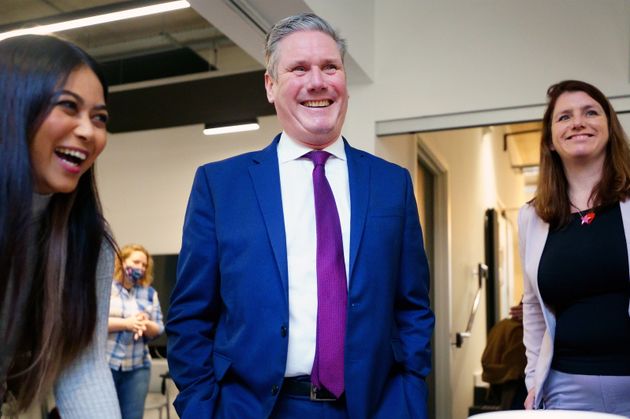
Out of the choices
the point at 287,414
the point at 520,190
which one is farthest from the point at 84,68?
the point at 520,190

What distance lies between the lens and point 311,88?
171cm

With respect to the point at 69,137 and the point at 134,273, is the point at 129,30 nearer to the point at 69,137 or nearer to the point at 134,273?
the point at 134,273

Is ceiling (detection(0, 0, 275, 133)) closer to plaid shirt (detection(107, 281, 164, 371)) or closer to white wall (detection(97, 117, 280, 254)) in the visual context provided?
white wall (detection(97, 117, 280, 254))

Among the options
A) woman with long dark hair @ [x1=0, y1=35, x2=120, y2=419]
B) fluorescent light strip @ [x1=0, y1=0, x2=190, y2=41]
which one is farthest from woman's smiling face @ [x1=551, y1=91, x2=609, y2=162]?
fluorescent light strip @ [x1=0, y1=0, x2=190, y2=41]

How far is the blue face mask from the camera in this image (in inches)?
179

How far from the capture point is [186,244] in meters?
1.72

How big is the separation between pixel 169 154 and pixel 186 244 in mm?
5606

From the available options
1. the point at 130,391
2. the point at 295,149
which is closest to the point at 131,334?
the point at 130,391

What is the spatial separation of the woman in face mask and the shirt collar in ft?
8.15

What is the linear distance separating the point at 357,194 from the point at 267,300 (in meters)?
0.36

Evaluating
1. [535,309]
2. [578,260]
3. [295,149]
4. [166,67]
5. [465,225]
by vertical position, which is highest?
[166,67]

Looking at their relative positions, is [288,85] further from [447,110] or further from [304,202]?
[447,110]

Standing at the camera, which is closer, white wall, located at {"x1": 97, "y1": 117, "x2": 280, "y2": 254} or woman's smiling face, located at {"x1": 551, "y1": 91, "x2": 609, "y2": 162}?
woman's smiling face, located at {"x1": 551, "y1": 91, "x2": 609, "y2": 162}

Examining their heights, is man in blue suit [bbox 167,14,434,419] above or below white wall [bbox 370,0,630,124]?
below
